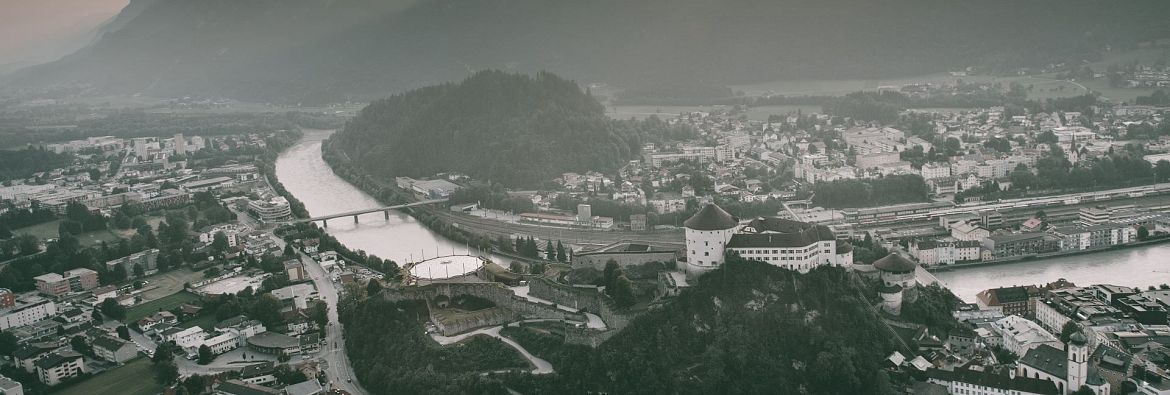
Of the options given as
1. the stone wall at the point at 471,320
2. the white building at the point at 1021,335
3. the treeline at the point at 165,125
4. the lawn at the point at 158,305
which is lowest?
the white building at the point at 1021,335

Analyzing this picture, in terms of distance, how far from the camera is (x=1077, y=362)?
46.4 feet

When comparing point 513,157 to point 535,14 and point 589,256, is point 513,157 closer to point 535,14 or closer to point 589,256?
point 589,256

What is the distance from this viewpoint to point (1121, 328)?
16.7 m

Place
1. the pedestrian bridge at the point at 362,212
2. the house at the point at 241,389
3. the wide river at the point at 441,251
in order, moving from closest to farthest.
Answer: the house at the point at 241,389 < the wide river at the point at 441,251 < the pedestrian bridge at the point at 362,212

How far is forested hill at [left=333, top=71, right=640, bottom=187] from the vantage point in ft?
113

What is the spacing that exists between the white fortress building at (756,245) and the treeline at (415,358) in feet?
10.8

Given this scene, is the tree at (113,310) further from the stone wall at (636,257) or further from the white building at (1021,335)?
the white building at (1021,335)

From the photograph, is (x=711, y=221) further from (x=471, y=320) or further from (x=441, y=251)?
(x=441, y=251)

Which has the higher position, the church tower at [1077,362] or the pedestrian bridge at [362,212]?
the pedestrian bridge at [362,212]

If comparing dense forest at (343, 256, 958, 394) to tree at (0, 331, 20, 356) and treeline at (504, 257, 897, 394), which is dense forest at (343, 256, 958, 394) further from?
tree at (0, 331, 20, 356)

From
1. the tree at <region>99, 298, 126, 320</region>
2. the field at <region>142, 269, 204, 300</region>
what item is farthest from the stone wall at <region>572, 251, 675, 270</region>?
the field at <region>142, 269, 204, 300</region>

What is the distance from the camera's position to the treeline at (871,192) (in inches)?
1106

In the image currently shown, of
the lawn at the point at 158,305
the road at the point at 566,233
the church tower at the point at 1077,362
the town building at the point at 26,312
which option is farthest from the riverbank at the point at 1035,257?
the town building at the point at 26,312

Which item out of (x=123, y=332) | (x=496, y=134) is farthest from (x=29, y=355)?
(x=496, y=134)
